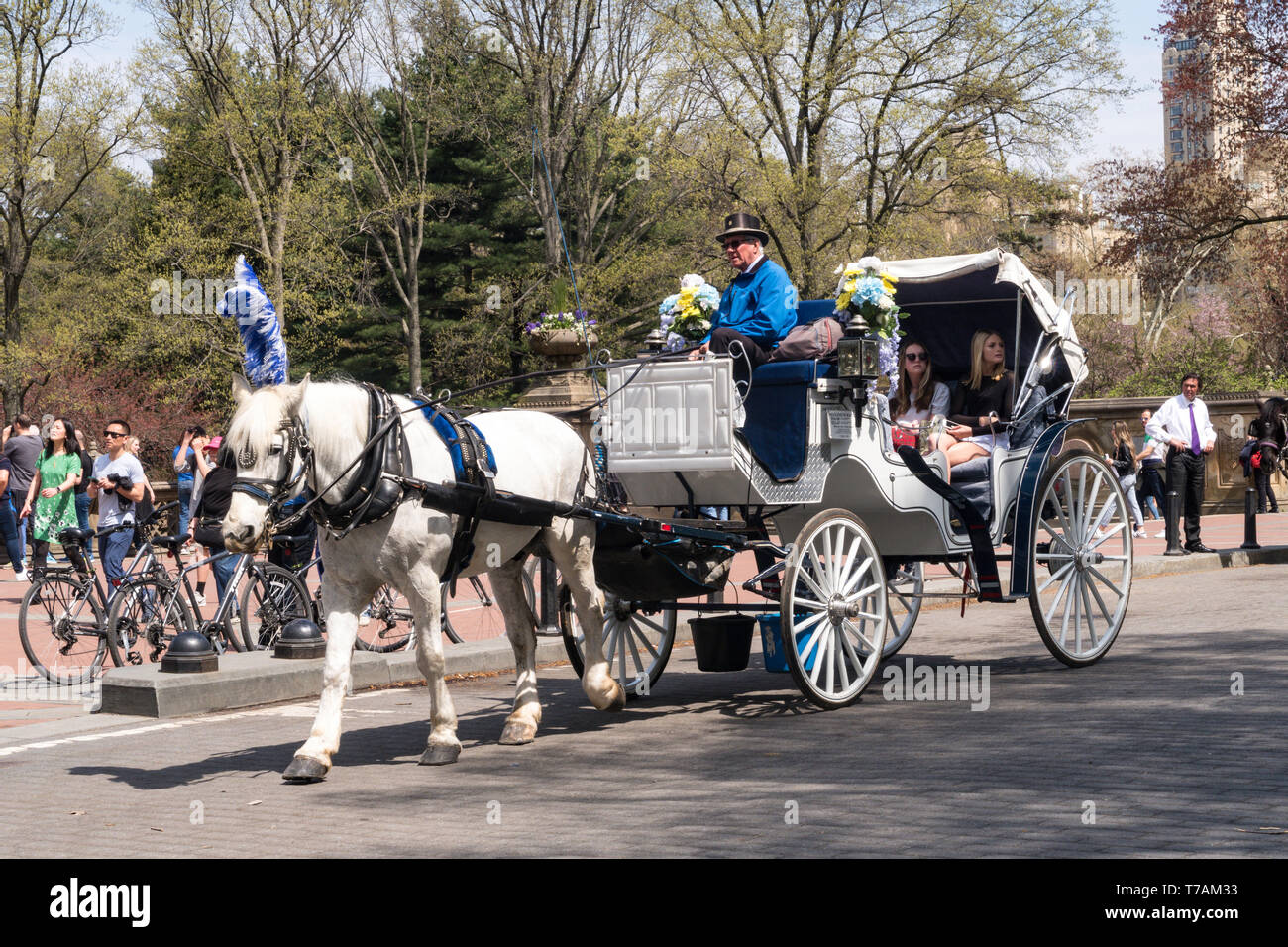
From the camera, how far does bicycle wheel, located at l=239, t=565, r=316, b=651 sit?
38.8 ft

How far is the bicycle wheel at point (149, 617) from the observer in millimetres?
11406

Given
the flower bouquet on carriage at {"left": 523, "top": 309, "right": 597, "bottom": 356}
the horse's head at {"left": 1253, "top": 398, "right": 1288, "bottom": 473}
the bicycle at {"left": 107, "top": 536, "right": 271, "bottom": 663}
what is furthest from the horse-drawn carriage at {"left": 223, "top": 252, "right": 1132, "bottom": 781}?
the horse's head at {"left": 1253, "top": 398, "right": 1288, "bottom": 473}

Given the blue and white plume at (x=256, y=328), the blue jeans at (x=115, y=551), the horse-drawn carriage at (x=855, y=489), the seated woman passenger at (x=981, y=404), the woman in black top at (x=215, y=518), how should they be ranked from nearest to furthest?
the blue and white plume at (x=256, y=328) → the horse-drawn carriage at (x=855, y=489) → the seated woman passenger at (x=981, y=404) → the woman in black top at (x=215, y=518) → the blue jeans at (x=115, y=551)

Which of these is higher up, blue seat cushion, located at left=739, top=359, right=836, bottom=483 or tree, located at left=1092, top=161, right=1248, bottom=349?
tree, located at left=1092, top=161, right=1248, bottom=349

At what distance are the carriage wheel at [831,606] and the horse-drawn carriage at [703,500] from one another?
0.8 inches

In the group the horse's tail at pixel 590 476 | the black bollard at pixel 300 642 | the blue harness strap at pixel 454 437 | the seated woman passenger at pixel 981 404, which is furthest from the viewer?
the black bollard at pixel 300 642

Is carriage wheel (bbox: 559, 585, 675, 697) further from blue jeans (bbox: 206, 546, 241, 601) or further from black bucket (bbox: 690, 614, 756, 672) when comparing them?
blue jeans (bbox: 206, 546, 241, 601)

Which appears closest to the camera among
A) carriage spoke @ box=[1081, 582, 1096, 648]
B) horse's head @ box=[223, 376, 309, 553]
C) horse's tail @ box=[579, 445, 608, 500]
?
horse's head @ box=[223, 376, 309, 553]

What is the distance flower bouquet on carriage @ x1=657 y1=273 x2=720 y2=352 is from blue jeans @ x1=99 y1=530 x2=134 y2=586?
594 centimetres

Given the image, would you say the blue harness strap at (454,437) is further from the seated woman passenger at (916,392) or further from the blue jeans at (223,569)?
the blue jeans at (223,569)

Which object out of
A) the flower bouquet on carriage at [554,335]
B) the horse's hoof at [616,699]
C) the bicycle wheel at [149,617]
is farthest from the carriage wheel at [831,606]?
the flower bouquet on carriage at [554,335]

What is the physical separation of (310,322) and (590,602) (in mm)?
35947

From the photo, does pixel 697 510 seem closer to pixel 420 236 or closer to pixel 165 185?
pixel 420 236

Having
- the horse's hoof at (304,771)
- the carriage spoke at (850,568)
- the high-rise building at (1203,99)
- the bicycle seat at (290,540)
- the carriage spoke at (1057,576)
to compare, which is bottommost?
the horse's hoof at (304,771)
